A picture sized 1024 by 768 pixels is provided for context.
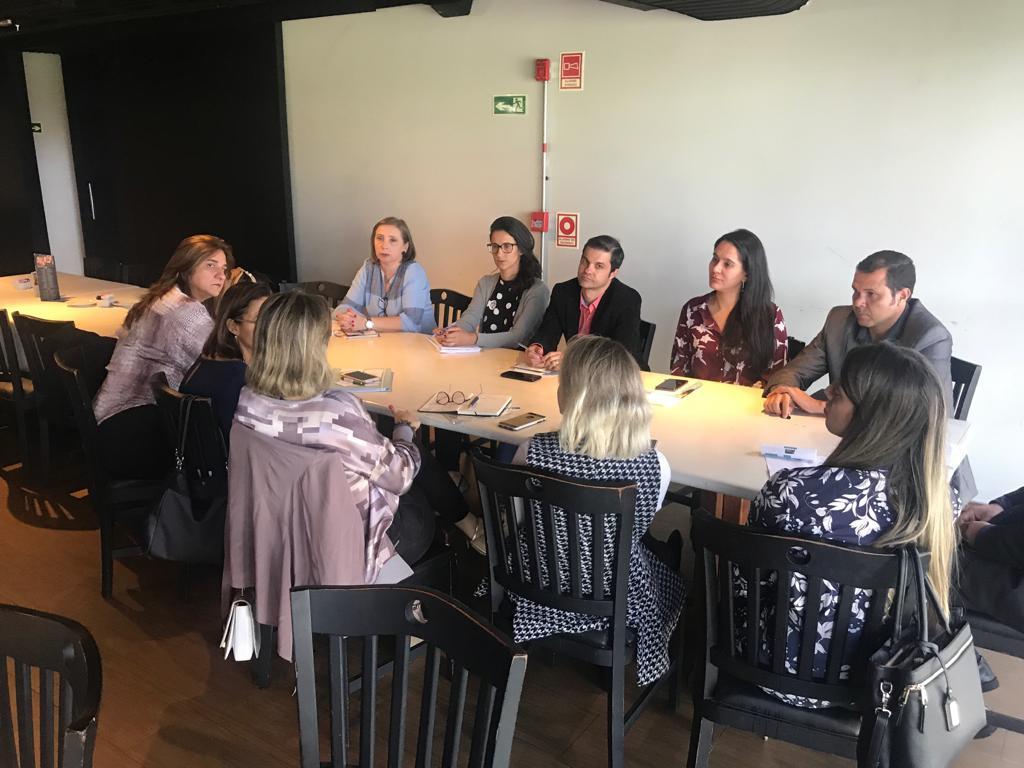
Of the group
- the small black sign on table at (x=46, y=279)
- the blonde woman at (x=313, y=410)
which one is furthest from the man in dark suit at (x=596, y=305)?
the small black sign on table at (x=46, y=279)

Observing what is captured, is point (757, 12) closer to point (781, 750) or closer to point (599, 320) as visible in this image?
point (599, 320)

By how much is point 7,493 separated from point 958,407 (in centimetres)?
426

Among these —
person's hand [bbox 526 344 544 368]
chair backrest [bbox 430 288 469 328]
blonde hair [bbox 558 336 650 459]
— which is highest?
blonde hair [bbox 558 336 650 459]

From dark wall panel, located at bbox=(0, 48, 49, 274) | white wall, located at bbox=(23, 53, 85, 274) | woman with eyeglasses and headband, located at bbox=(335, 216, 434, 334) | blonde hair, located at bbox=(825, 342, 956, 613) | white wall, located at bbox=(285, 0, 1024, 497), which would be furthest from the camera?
white wall, located at bbox=(23, 53, 85, 274)

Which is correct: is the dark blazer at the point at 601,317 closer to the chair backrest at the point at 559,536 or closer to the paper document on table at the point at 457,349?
the paper document on table at the point at 457,349

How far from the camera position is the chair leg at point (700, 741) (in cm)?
193

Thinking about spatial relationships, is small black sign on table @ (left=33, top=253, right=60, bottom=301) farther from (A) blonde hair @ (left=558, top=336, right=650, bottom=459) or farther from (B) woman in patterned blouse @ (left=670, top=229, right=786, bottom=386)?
(A) blonde hair @ (left=558, top=336, right=650, bottom=459)

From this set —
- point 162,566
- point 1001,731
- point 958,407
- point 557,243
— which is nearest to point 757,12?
point 557,243

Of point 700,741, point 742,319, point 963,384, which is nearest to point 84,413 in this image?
point 700,741

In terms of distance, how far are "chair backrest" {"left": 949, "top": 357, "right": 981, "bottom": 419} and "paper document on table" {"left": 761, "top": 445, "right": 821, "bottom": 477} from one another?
86 cm

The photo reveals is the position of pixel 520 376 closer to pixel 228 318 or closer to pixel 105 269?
pixel 228 318

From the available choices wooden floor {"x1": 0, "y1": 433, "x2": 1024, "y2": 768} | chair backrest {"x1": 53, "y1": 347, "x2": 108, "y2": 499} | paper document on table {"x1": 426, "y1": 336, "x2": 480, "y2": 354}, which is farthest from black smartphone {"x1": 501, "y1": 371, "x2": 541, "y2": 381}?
chair backrest {"x1": 53, "y1": 347, "x2": 108, "y2": 499}

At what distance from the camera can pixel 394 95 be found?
18.4ft

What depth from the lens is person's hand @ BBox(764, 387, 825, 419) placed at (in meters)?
2.83
